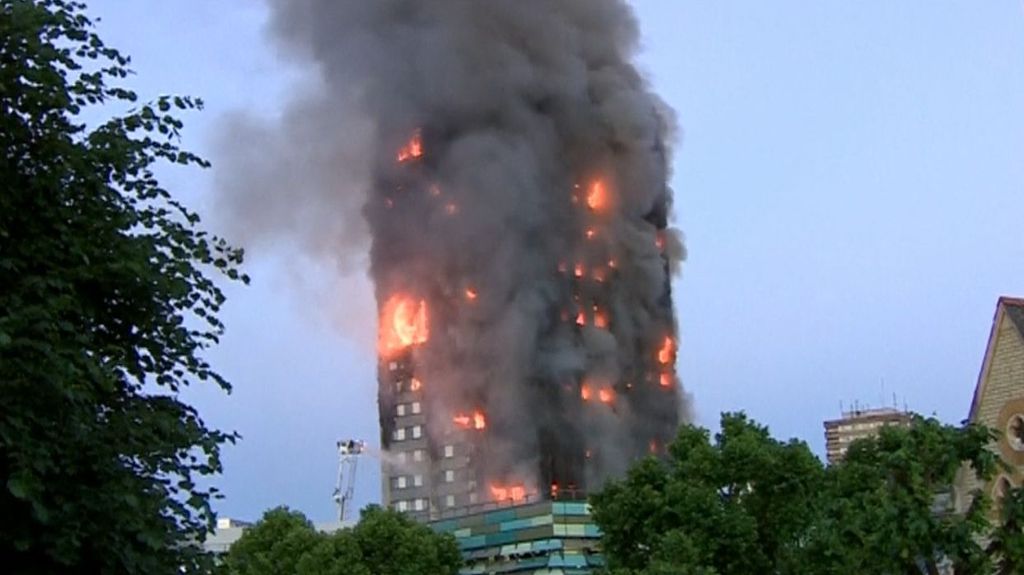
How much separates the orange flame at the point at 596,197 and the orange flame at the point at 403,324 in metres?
20.8

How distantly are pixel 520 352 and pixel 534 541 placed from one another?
147ft

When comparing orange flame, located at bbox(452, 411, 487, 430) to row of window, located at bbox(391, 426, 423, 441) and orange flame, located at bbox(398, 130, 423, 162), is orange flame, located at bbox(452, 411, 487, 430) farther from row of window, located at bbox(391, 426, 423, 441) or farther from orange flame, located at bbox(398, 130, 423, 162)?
orange flame, located at bbox(398, 130, 423, 162)

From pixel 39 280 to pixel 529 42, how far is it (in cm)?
13123

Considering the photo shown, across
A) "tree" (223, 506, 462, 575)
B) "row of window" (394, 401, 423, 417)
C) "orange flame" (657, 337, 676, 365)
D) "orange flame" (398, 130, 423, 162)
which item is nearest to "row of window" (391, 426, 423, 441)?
"row of window" (394, 401, 423, 417)

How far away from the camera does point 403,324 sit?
6230 inches

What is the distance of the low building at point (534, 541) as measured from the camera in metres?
99.5

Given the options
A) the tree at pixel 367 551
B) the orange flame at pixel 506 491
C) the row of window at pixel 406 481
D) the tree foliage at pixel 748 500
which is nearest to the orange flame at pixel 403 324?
the row of window at pixel 406 481

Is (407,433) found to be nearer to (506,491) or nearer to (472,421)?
(472,421)

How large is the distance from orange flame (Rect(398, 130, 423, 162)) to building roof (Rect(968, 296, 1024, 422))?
10912 cm

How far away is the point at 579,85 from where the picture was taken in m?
150

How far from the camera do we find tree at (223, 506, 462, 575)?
79000mm

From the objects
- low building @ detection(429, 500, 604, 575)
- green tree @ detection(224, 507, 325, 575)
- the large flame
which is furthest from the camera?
the large flame

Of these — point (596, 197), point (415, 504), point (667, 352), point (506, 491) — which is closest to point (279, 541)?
point (506, 491)

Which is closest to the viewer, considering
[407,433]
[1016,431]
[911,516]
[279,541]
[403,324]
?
[911,516]
